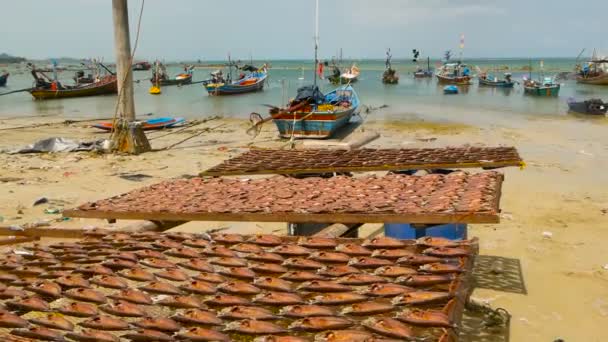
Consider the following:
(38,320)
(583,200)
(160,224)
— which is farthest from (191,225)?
(583,200)

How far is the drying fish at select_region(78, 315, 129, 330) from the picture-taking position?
8.18 ft

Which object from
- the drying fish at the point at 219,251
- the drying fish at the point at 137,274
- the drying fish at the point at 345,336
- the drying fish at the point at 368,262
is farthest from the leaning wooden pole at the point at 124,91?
the drying fish at the point at 345,336

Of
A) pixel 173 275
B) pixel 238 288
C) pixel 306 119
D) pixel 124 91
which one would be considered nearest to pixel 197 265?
pixel 173 275

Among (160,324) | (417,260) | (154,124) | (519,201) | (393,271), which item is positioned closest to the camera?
(160,324)

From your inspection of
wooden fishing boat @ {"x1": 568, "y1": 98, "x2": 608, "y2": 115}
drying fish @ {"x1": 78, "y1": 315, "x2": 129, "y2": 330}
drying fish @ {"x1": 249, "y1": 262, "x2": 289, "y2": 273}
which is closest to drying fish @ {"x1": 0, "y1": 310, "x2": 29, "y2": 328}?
drying fish @ {"x1": 78, "y1": 315, "x2": 129, "y2": 330}

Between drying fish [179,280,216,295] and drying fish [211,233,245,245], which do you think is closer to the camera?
drying fish [179,280,216,295]

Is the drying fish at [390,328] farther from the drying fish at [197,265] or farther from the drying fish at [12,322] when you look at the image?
the drying fish at [12,322]

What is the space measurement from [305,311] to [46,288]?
58.8 inches

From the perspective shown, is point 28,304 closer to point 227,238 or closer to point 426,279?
point 227,238

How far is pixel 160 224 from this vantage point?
5.08m

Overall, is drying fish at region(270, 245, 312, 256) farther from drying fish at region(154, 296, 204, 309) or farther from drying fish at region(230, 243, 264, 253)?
drying fish at region(154, 296, 204, 309)

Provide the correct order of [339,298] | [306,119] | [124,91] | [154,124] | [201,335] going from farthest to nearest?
[154,124]
[306,119]
[124,91]
[339,298]
[201,335]

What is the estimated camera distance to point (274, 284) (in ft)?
9.41

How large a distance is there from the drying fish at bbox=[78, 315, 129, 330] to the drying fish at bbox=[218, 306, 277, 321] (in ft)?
1.49
